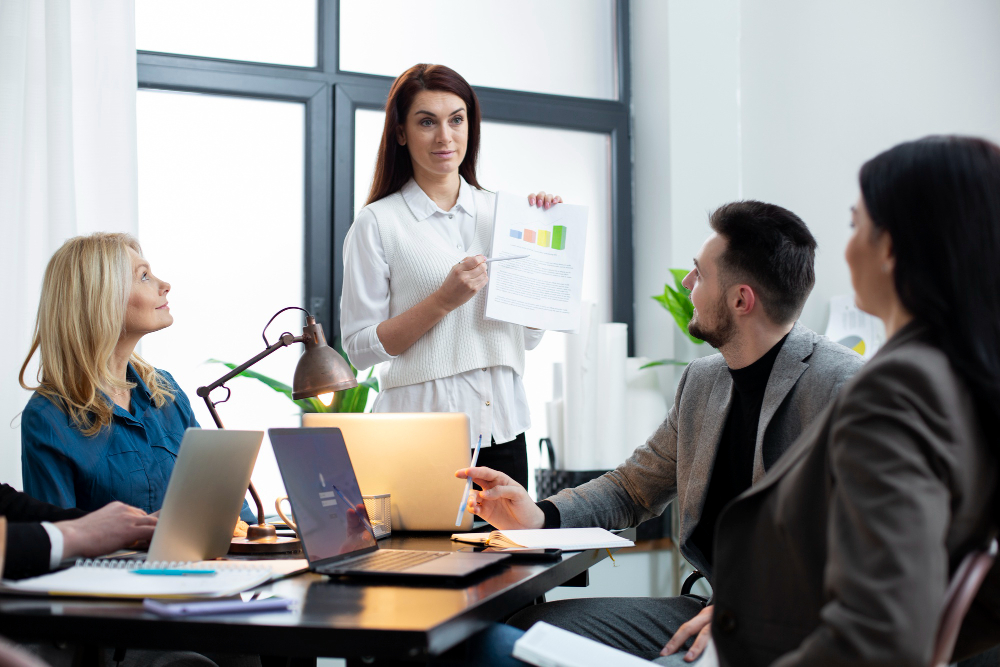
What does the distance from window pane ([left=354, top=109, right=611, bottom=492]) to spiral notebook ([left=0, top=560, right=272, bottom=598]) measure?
2.48m

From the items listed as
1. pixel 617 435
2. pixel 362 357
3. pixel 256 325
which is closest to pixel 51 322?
pixel 362 357

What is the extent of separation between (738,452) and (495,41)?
2.54 m

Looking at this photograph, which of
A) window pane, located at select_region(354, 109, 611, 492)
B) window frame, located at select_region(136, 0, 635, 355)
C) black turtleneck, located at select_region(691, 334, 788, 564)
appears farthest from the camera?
window pane, located at select_region(354, 109, 611, 492)

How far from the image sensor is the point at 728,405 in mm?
1755

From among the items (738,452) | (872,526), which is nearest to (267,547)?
(738,452)

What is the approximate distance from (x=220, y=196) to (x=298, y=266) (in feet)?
1.29

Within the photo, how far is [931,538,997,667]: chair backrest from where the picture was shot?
859 mm

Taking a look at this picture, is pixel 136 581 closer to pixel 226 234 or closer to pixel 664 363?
pixel 226 234

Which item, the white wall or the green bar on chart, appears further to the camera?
the white wall

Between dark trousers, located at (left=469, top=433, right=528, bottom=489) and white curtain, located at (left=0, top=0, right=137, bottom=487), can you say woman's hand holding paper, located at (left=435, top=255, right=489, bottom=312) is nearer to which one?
dark trousers, located at (left=469, top=433, right=528, bottom=489)

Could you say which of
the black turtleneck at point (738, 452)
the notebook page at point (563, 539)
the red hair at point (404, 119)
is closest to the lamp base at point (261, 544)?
the notebook page at point (563, 539)

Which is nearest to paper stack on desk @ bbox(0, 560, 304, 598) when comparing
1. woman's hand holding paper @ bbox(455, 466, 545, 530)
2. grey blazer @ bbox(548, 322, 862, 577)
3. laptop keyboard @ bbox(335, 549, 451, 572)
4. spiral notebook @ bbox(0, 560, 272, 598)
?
spiral notebook @ bbox(0, 560, 272, 598)

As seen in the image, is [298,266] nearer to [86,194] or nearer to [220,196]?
[220,196]

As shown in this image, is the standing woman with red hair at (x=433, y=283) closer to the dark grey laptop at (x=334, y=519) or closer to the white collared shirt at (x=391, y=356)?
the white collared shirt at (x=391, y=356)
